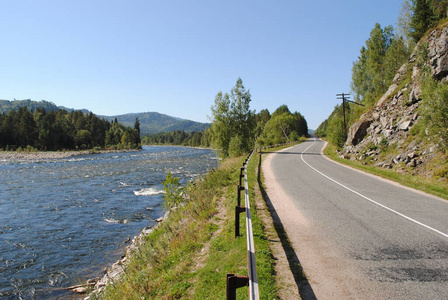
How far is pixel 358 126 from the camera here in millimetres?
31906

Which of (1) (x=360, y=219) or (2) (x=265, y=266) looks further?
(1) (x=360, y=219)

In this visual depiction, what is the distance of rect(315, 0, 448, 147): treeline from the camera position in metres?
32.4

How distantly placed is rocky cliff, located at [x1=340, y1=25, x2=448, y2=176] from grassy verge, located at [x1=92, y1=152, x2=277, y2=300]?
44.1 feet

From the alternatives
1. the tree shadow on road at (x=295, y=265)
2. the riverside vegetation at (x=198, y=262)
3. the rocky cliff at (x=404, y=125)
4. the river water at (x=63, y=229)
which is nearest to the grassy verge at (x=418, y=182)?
the rocky cliff at (x=404, y=125)

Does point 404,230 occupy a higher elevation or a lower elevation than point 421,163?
lower

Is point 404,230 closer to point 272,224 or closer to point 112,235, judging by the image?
point 272,224

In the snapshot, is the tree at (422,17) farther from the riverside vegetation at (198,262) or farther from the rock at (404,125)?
the riverside vegetation at (198,262)

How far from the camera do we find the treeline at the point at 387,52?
106 feet

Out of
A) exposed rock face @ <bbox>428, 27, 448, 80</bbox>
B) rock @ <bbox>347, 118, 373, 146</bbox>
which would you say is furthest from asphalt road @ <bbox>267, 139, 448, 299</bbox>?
rock @ <bbox>347, 118, 373, 146</bbox>

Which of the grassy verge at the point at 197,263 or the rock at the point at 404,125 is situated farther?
the rock at the point at 404,125

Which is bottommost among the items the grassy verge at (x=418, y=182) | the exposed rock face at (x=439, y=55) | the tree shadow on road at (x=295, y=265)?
the tree shadow on road at (x=295, y=265)

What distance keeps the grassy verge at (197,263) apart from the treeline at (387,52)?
91.7 feet

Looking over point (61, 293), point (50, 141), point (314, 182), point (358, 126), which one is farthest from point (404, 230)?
point (50, 141)

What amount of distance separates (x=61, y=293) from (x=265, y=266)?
7.36m
